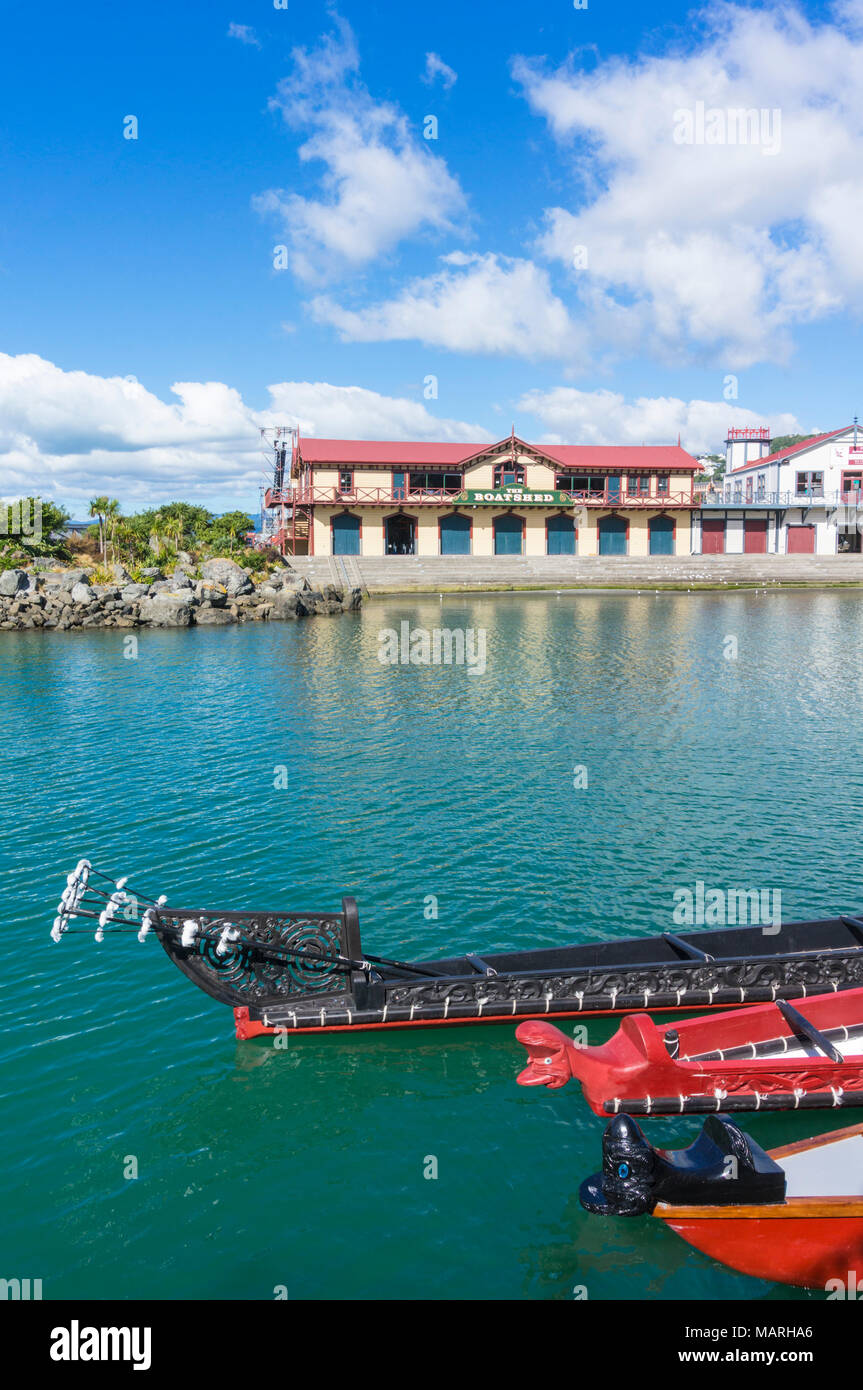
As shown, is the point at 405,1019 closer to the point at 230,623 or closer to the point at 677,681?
the point at 677,681

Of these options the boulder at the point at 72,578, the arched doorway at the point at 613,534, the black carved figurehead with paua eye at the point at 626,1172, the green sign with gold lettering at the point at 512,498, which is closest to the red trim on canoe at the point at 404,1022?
the black carved figurehead with paua eye at the point at 626,1172

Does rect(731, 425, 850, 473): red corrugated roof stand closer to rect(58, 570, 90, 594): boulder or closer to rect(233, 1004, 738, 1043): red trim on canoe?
rect(58, 570, 90, 594): boulder

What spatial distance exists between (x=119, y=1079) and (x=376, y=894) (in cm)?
572

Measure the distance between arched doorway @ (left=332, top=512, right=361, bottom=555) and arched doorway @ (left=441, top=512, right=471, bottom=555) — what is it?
7501mm

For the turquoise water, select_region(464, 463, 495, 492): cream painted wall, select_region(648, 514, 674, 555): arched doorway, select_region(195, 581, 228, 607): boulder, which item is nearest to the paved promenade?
select_region(648, 514, 674, 555): arched doorway

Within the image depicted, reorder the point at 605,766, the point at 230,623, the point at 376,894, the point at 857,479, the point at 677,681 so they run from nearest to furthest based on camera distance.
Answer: the point at 376,894
the point at 605,766
the point at 677,681
the point at 230,623
the point at 857,479

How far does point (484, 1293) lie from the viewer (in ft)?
24.7

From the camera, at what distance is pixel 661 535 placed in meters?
78.3

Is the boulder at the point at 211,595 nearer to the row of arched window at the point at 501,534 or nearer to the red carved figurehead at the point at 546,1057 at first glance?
the row of arched window at the point at 501,534

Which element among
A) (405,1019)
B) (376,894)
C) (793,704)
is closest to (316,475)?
(793,704)

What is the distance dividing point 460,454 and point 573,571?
1402 centimetres

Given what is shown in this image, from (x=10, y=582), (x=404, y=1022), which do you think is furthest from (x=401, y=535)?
(x=404, y=1022)

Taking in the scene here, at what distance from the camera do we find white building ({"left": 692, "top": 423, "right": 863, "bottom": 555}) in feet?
256

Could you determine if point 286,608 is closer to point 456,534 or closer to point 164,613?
point 164,613
